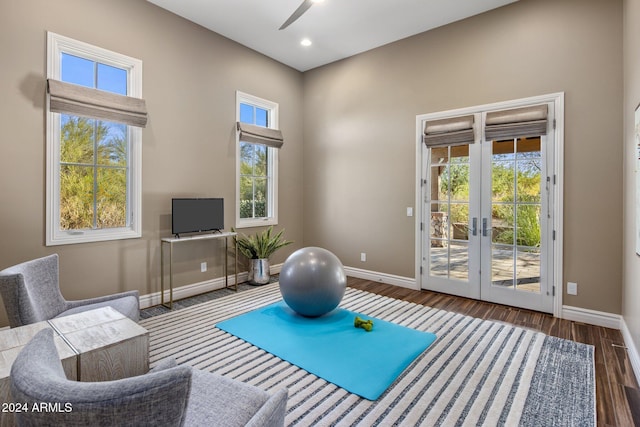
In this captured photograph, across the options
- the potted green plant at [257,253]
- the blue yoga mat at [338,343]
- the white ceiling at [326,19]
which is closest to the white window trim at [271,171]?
the potted green plant at [257,253]

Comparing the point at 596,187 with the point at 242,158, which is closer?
the point at 596,187

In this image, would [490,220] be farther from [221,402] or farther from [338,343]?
[221,402]

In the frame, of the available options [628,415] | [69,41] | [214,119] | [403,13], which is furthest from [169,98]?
[628,415]

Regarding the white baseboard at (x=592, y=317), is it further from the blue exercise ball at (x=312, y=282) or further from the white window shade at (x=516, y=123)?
the blue exercise ball at (x=312, y=282)

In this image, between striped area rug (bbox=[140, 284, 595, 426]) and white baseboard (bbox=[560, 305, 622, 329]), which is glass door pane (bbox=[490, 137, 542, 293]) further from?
striped area rug (bbox=[140, 284, 595, 426])

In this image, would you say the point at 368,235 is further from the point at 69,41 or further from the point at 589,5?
the point at 69,41

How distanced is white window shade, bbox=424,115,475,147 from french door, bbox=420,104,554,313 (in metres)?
0.09

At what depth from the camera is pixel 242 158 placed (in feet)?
16.6

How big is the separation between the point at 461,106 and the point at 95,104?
13.9ft

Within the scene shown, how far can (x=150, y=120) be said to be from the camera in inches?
154

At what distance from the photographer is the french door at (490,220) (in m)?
3.77

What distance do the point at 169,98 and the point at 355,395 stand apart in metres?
3.88

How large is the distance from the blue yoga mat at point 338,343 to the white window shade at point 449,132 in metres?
2.48

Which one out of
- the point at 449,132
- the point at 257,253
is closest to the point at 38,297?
the point at 257,253
